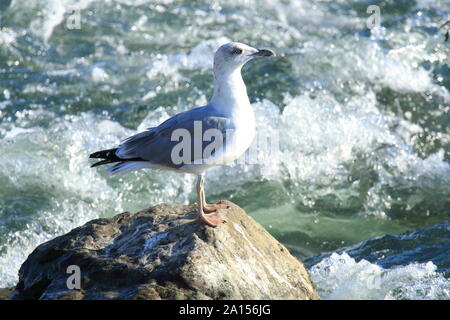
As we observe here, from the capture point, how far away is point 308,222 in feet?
26.1

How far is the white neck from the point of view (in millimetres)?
5219

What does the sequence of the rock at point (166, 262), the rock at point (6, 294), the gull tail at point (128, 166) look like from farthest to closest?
the gull tail at point (128, 166), the rock at point (6, 294), the rock at point (166, 262)

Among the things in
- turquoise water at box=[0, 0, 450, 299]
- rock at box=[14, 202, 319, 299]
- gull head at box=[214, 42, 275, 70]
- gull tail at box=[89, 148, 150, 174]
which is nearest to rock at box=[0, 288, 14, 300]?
rock at box=[14, 202, 319, 299]

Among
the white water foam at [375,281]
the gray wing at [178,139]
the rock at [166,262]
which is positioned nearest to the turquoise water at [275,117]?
the white water foam at [375,281]

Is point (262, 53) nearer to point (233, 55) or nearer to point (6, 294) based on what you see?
point (233, 55)

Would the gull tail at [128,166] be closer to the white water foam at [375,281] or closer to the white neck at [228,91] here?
the white neck at [228,91]

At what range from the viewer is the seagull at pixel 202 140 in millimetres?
5012

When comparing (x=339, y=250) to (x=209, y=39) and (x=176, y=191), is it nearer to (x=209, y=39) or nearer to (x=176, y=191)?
(x=176, y=191)

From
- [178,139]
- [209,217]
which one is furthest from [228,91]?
[209,217]

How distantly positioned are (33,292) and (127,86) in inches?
230

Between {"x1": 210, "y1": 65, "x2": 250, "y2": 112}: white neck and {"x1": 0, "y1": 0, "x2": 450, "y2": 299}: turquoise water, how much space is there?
66.6 inches

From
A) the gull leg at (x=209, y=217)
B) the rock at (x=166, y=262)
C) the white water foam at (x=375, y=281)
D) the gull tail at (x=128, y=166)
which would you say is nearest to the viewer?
the rock at (x=166, y=262)
